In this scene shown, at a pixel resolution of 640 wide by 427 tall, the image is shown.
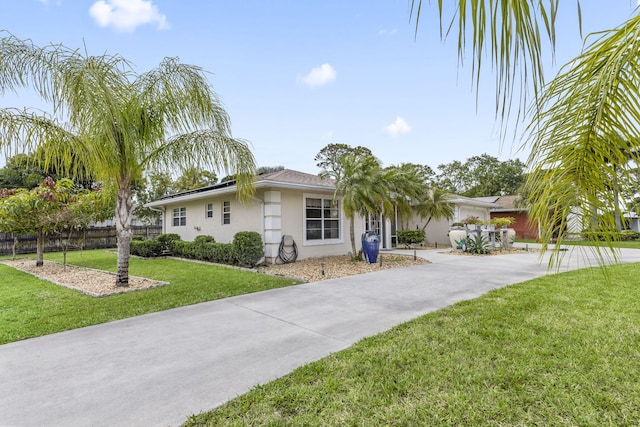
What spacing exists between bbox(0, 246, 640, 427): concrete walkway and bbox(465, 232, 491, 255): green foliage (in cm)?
770

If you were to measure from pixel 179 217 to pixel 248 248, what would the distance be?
7724mm

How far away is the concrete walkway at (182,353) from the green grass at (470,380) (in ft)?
1.29

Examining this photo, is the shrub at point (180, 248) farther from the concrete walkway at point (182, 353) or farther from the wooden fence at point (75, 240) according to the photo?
the concrete walkway at point (182, 353)

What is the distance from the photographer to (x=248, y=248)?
32.2ft

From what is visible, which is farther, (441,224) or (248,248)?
(441,224)

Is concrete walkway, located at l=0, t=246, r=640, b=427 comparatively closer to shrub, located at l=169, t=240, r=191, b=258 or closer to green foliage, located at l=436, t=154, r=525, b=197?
shrub, located at l=169, t=240, r=191, b=258

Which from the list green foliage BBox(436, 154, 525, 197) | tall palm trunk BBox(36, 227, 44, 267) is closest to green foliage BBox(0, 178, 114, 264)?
tall palm trunk BBox(36, 227, 44, 267)

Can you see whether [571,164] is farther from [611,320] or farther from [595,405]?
[611,320]

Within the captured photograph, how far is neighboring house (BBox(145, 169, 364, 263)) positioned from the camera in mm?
10570

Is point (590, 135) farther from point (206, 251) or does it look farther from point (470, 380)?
point (206, 251)

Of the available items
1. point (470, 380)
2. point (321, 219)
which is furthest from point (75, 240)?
point (470, 380)

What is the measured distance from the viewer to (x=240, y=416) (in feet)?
8.05

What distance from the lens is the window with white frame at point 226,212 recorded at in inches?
486

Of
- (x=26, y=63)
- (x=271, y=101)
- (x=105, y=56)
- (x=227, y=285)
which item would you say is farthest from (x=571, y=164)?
(x=271, y=101)
